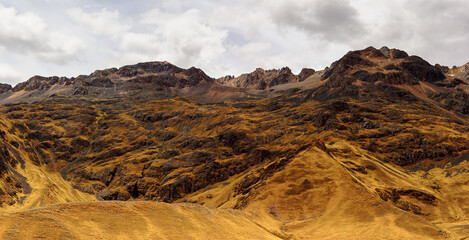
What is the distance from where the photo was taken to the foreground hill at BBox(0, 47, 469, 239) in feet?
135

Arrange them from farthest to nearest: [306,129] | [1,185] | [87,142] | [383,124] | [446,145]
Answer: [87,142]
[306,129]
[383,124]
[446,145]
[1,185]

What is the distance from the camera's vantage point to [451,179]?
86.9 meters

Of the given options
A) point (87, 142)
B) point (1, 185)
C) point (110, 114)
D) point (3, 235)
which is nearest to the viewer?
point (3, 235)

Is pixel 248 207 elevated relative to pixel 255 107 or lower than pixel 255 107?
lower

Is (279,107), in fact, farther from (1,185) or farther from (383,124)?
(1,185)

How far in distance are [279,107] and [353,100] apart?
1736 inches

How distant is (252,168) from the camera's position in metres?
112

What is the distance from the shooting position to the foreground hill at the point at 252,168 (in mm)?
41278

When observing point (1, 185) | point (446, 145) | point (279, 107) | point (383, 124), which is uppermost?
point (279, 107)

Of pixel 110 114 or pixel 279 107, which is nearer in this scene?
pixel 279 107

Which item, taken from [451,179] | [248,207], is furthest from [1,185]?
[451,179]

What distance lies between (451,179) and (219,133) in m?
89.1

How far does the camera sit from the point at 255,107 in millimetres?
197500

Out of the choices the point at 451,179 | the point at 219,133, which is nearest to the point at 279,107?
the point at 219,133
